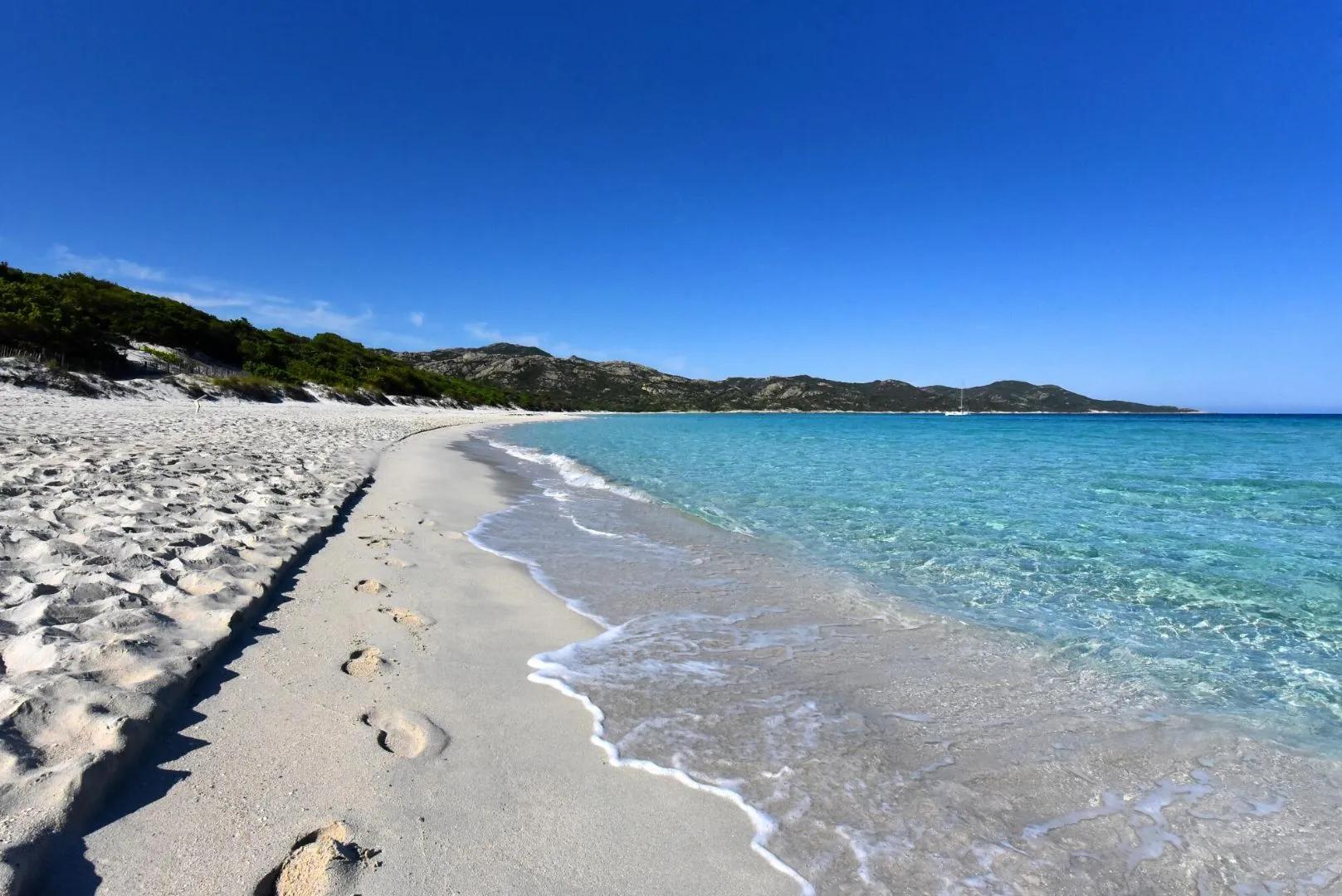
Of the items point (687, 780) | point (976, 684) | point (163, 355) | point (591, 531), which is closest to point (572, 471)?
point (591, 531)

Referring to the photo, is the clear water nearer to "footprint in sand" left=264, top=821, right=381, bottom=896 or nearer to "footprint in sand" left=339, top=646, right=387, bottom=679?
"footprint in sand" left=339, top=646, right=387, bottom=679

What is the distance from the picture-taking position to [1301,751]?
331 centimetres

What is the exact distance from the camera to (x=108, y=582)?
372 centimetres

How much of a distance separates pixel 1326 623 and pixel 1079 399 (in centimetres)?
18643

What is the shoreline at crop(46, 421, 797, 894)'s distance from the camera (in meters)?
2.02

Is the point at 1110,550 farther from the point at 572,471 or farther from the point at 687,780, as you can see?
the point at 572,471

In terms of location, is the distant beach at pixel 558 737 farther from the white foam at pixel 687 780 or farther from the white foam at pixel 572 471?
the white foam at pixel 572 471

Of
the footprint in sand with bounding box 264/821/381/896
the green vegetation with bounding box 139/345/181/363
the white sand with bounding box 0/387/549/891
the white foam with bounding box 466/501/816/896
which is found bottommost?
the white foam with bounding box 466/501/816/896

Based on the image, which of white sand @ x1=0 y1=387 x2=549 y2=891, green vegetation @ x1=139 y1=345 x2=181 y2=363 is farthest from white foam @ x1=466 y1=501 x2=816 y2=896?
green vegetation @ x1=139 y1=345 x2=181 y2=363

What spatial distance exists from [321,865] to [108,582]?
9.58 ft

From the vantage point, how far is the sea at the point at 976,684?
2521 mm

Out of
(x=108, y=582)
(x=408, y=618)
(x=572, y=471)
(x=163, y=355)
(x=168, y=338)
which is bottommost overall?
(x=572, y=471)

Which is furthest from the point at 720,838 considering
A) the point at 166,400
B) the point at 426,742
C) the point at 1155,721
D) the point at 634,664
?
the point at 166,400

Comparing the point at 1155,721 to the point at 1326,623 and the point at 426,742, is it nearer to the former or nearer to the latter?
the point at 1326,623
